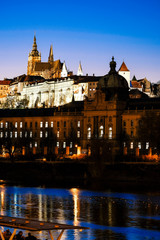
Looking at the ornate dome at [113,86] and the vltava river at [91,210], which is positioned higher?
the ornate dome at [113,86]

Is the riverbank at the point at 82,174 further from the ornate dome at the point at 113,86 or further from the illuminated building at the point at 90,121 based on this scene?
the ornate dome at the point at 113,86

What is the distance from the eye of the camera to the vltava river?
59.8 meters

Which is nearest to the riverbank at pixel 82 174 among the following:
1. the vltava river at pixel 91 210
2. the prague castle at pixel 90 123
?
the vltava river at pixel 91 210

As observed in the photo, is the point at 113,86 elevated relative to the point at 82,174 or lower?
elevated

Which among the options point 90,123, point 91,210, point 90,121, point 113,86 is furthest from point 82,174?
point 113,86

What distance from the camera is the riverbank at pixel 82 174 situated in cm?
11151

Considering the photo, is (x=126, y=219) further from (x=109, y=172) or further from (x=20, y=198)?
(x=109, y=172)

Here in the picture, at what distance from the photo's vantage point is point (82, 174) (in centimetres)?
12462

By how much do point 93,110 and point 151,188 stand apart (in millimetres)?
71893

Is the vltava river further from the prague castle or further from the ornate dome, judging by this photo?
the ornate dome

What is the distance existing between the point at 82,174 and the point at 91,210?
48509 millimetres

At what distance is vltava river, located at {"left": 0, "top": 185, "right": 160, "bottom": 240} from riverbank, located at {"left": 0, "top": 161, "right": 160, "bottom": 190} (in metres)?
11.9

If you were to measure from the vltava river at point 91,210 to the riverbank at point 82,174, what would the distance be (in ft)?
39.2

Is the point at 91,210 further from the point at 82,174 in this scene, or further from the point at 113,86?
the point at 113,86
